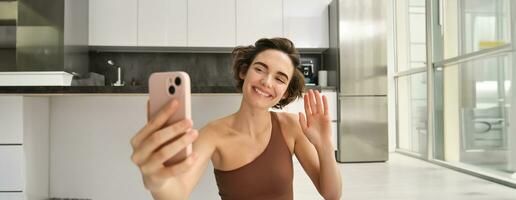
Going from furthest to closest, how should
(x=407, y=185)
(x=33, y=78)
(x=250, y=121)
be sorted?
(x=33, y=78) → (x=407, y=185) → (x=250, y=121)

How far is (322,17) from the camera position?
182 inches

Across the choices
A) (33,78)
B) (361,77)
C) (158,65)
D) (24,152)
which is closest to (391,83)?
(361,77)

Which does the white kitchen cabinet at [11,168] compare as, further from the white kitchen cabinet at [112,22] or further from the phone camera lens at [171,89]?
the white kitchen cabinet at [112,22]

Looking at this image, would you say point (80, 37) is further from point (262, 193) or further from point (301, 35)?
point (262, 193)

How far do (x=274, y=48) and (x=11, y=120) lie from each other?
156 centimetres

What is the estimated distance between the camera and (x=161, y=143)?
0.53 meters

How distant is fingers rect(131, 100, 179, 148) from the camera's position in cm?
54

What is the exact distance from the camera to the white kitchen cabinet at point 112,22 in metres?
4.30

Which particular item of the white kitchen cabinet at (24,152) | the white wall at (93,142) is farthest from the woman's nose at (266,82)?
the white kitchen cabinet at (24,152)

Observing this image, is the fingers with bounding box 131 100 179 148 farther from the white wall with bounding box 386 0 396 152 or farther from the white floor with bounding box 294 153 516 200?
the white wall with bounding box 386 0 396 152

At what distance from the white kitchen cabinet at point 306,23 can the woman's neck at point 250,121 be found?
11.9ft

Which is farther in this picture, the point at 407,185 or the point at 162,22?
the point at 162,22

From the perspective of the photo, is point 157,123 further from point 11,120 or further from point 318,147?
point 11,120

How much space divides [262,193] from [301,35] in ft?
12.5
